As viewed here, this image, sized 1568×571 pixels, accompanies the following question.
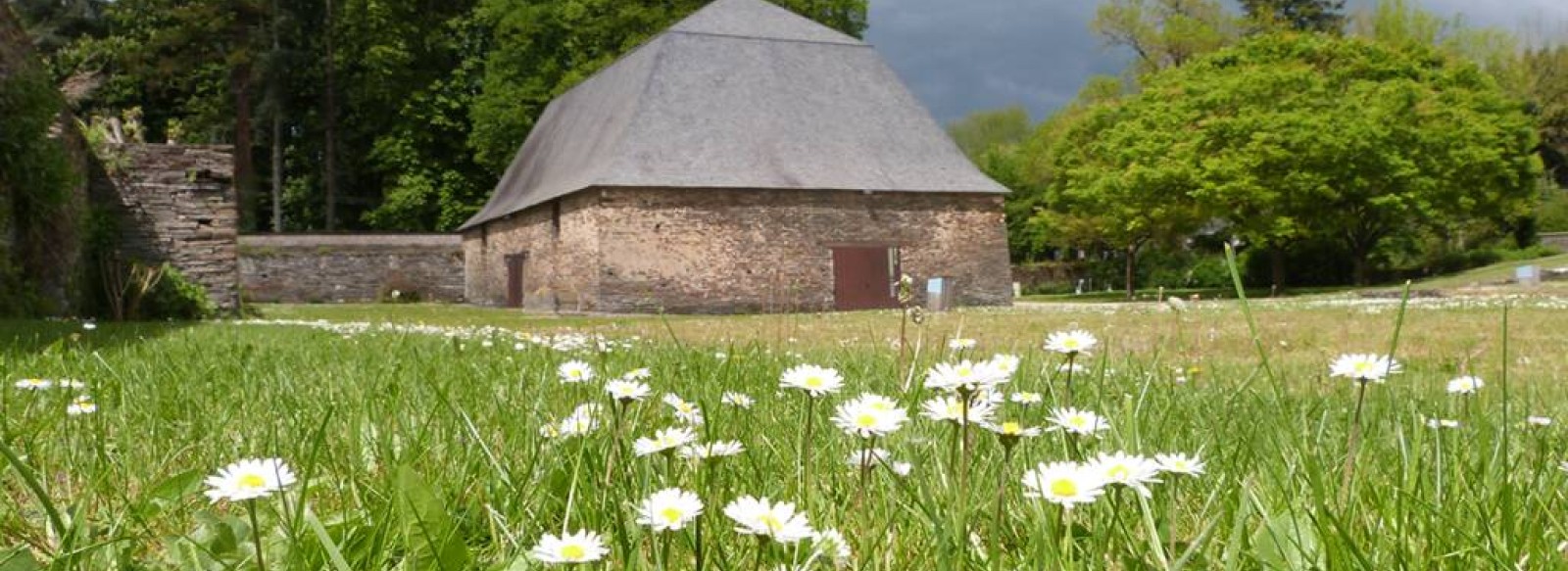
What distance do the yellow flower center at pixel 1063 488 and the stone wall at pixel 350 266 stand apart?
38898 millimetres

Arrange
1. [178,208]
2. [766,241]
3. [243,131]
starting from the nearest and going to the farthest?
[178,208] → [766,241] → [243,131]

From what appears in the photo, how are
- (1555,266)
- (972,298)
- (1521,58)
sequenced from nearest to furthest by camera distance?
(972,298) → (1555,266) → (1521,58)

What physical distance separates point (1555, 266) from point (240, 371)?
131 feet

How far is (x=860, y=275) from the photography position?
90.3ft

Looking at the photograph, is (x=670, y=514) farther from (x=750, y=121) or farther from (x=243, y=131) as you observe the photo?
(x=243, y=131)

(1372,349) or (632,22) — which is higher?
Answer: (632,22)

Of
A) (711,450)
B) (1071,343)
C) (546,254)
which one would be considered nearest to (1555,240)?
(546,254)

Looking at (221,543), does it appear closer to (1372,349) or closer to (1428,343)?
(1372,349)

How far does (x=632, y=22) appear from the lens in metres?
39.8

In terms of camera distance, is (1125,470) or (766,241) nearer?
(1125,470)

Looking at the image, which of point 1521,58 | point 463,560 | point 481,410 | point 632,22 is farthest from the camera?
point 1521,58

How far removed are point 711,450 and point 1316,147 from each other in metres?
37.0

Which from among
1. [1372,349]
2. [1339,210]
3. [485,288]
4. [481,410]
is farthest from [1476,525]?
[1339,210]

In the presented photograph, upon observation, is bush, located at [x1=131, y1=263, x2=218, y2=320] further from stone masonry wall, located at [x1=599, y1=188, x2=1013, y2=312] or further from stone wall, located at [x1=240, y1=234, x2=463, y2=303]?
stone wall, located at [x1=240, y1=234, x2=463, y2=303]
